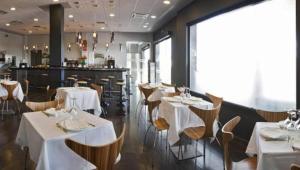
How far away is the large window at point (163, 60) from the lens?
13149mm

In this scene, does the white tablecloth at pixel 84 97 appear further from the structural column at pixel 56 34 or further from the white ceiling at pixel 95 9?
the structural column at pixel 56 34

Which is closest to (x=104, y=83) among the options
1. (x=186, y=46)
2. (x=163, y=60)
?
(x=186, y=46)

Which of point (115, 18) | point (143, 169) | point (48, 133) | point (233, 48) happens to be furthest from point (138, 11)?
point (48, 133)

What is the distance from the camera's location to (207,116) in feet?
11.4

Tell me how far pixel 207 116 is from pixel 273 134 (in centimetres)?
131

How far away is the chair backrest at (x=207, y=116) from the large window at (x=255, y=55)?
1367mm

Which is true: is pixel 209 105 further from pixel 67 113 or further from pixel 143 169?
pixel 67 113

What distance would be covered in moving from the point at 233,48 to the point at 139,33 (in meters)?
11.7

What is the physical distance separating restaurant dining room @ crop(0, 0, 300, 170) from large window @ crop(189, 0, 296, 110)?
2cm

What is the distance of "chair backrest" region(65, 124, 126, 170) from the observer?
6.23 ft

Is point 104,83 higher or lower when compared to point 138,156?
higher

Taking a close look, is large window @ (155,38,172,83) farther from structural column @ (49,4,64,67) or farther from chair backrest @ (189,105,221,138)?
chair backrest @ (189,105,221,138)

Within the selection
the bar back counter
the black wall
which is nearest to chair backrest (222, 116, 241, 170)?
the black wall

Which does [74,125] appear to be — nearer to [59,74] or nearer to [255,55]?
[255,55]
